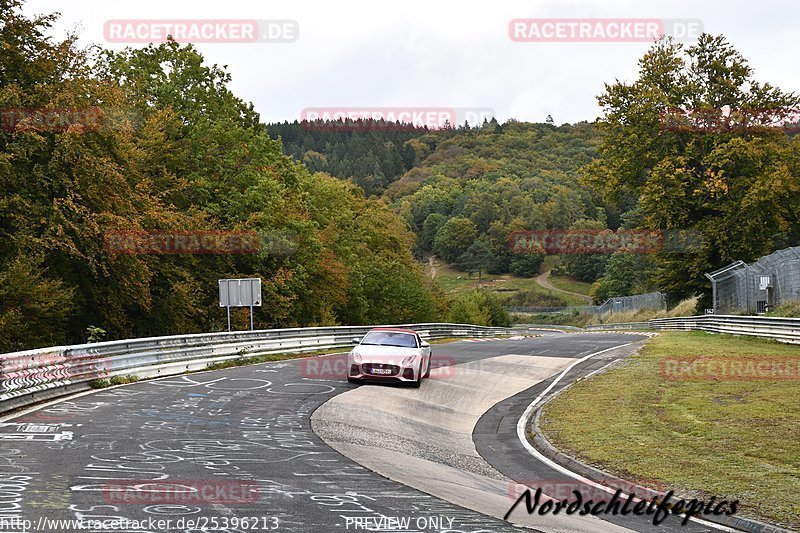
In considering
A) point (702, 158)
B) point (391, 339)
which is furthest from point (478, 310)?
point (391, 339)

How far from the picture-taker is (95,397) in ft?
51.4

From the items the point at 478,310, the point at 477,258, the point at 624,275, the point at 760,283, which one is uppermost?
the point at 477,258

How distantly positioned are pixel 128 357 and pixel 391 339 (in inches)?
243

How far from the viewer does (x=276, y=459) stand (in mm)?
10234

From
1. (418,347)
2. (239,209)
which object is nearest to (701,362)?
(418,347)

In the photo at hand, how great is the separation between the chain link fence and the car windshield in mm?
17555

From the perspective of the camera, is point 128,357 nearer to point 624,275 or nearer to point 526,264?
point 624,275

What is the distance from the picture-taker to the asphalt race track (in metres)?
7.40

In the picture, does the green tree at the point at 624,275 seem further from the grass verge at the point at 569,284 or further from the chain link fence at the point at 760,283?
the chain link fence at the point at 760,283

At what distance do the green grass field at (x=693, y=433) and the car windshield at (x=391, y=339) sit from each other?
158 inches

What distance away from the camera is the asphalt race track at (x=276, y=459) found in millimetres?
7398
